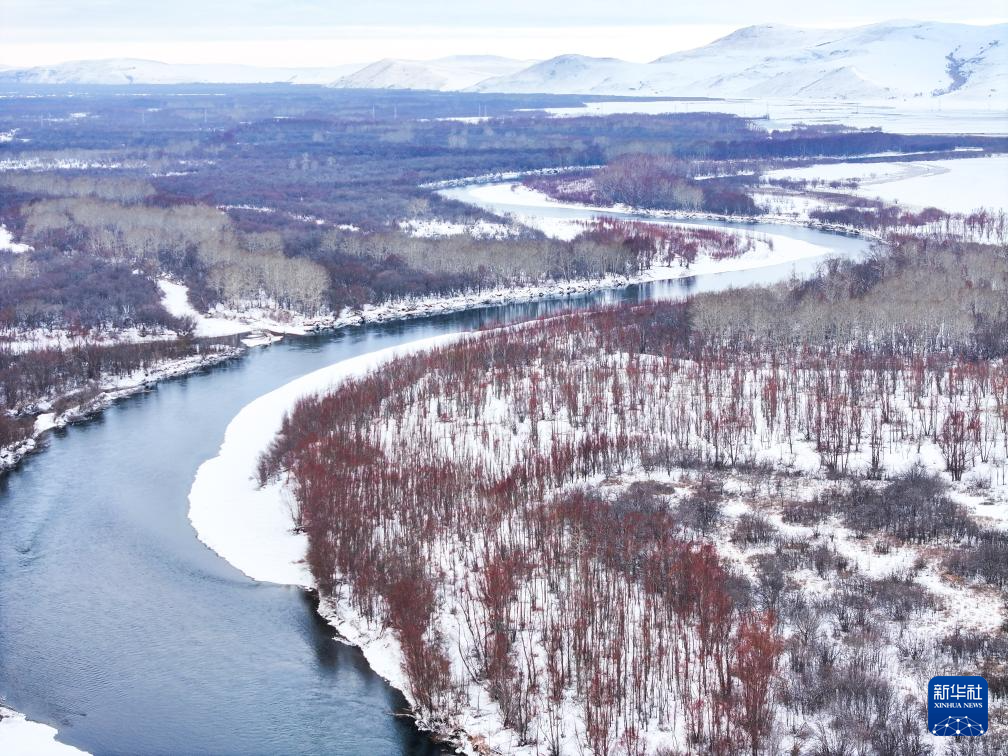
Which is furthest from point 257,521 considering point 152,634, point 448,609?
point 448,609

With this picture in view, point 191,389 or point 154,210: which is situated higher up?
point 154,210

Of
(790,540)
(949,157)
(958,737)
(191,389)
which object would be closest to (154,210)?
(191,389)

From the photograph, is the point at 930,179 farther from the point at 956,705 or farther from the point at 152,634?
the point at 152,634

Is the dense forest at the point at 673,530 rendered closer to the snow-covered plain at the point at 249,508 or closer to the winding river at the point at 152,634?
the snow-covered plain at the point at 249,508

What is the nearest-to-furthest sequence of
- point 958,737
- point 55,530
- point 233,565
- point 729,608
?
point 958,737, point 729,608, point 233,565, point 55,530

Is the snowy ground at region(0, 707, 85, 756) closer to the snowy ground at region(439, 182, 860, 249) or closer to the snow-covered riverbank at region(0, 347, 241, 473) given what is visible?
the snow-covered riverbank at region(0, 347, 241, 473)

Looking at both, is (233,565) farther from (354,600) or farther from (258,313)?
(258,313)
